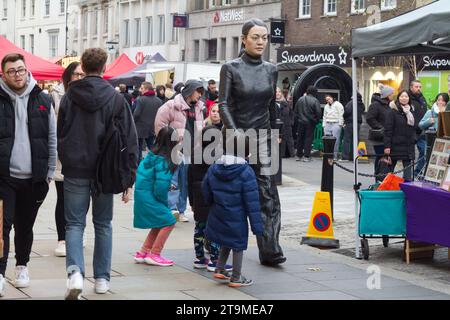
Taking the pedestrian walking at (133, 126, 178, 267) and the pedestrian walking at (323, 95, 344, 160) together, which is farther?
the pedestrian walking at (323, 95, 344, 160)

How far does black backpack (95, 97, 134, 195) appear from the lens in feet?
24.0

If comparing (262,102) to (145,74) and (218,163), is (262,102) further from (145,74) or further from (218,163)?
(145,74)

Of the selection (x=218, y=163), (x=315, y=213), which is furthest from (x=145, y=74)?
(x=218, y=163)

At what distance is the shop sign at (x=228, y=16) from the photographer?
1835 inches

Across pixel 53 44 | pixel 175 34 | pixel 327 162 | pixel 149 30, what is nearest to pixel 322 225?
pixel 327 162

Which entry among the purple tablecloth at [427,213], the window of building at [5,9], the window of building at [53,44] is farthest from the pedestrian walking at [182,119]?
the window of building at [5,9]

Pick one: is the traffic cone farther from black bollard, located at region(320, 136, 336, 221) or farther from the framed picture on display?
the framed picture on display

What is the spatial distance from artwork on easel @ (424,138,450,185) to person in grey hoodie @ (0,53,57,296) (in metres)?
4.09

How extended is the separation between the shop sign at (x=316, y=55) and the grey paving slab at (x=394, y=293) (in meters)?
29.3

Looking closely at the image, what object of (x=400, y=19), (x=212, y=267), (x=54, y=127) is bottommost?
(x=212, y=267)

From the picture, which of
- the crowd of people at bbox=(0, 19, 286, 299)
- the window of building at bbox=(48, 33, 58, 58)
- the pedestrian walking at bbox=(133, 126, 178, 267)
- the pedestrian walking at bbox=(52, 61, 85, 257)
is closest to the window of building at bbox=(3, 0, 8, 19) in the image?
the window of building at bbox=(48, 33, 58, 58)

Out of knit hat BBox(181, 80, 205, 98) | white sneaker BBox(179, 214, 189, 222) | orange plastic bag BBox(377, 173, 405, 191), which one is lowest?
white sneaker BBox(179, 214, 189, 222)
